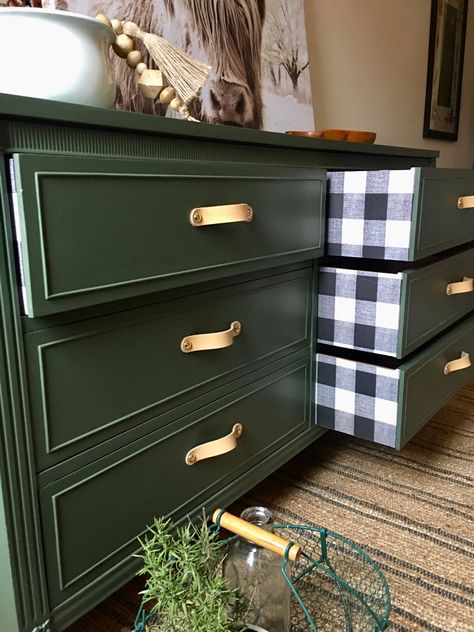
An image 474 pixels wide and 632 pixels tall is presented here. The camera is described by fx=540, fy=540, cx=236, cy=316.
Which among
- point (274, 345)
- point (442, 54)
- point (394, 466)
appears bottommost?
→ point (394, 466)

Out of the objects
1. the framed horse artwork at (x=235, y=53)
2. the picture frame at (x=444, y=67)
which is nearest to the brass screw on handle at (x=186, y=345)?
the framed horse artwork at (x=235, y=53)

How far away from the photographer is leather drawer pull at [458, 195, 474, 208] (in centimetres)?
112

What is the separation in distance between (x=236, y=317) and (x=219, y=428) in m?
0.18

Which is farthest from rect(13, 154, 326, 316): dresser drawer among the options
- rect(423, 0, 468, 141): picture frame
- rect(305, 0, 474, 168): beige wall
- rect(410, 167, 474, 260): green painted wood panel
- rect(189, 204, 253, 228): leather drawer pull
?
rect(423, 0, 468, 141): picture frame

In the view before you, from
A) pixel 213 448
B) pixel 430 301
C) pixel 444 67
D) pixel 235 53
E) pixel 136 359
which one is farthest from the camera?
pixel 444 67

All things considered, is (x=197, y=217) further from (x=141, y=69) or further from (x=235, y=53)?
(x=235, y=53)

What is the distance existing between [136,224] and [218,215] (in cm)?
13

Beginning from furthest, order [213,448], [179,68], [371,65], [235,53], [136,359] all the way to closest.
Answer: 1. [371,65]
2. [235,53]
3. [179,68]
4. [213,448]
5. [136,359]

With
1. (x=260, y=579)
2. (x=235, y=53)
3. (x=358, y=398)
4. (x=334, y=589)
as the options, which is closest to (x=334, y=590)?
(x=334, y=589)

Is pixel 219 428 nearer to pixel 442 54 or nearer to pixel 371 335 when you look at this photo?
pixel 371 335

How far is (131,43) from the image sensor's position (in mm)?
833

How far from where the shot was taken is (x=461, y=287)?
1200 mm

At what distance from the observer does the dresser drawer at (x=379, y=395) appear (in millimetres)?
988

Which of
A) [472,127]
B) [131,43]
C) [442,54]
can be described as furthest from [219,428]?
[472,127]
